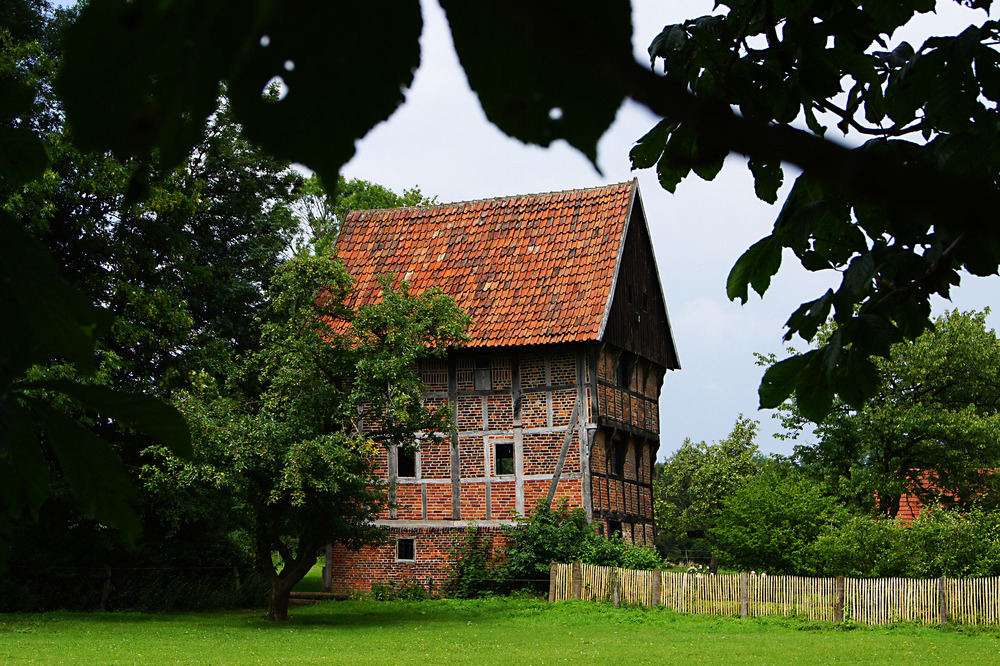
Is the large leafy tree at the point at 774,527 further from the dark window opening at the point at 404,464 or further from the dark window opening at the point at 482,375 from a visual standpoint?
the dark window opening at the point at 404,464

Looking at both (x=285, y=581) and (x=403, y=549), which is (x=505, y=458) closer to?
(x=403, y=549)

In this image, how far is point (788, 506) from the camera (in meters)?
24.8

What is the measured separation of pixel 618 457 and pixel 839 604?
567 cm

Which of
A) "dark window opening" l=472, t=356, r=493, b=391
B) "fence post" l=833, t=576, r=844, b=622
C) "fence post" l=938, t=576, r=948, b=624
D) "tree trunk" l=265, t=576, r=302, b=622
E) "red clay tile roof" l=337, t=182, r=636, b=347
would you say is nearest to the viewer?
"fence post" l=938, t=576, r=948, b=624

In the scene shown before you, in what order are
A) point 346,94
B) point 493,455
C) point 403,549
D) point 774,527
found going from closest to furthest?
1. point 346,94
2. point 493,455
3. point 403,549
4. point 774,527

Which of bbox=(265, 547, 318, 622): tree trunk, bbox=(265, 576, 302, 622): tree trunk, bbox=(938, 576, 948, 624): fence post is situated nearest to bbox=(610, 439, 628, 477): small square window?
bbox=(938, 576, 948, 624): fence post

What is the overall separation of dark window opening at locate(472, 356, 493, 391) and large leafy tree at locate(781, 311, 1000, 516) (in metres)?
9.37

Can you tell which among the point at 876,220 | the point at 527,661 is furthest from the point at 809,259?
the point at 527,661

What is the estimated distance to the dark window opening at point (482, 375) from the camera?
72.6ft

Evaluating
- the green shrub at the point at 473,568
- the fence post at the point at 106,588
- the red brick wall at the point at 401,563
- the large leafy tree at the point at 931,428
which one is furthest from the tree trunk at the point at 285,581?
the large leafy tree at the point at 931,428

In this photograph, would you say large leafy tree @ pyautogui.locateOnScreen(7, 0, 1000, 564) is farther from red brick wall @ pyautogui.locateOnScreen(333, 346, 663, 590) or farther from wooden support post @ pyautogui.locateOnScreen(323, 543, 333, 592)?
wooden support post @ pyautogui.locateOnScreen(323, 543, 333, 592)

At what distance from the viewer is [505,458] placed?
21906 millimetres

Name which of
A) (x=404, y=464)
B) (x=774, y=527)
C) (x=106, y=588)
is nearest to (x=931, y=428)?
(x=774, y=527)

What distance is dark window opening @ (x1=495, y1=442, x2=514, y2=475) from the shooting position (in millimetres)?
21734
